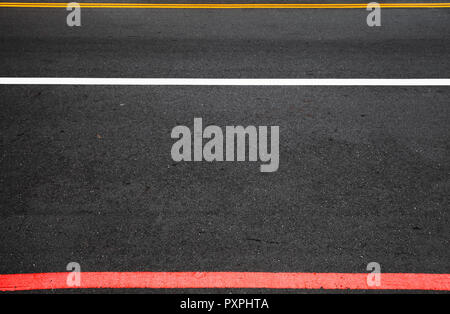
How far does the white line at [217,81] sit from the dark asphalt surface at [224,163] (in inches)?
6.1

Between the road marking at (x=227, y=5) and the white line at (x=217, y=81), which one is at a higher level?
the road marking at (x=227, y=5)

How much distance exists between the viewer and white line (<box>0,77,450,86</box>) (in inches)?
221

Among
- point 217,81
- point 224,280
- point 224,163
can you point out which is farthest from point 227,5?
point 224,280

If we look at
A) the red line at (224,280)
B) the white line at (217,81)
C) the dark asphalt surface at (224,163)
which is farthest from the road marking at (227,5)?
the red line at (224,280)

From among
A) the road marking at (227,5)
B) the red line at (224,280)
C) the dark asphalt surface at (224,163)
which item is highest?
the road marking at (227,5)

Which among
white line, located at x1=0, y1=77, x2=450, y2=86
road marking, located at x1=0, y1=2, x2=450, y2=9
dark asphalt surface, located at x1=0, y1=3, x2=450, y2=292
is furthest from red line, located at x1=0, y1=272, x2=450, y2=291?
road marking, located at x1=0, y1=2, x2=450, y2=9

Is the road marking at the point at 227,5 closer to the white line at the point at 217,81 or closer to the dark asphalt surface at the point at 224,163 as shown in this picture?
the dark asphalt surface at the point at 224,163

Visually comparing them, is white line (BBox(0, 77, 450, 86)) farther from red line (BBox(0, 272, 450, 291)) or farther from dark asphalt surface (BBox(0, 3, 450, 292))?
red line (BBox(0, 272, 450, 291))

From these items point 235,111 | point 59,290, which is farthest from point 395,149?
point 59,290

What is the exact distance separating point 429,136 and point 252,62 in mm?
2867

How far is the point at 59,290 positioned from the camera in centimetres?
291

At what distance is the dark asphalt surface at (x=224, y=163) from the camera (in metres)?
3.23

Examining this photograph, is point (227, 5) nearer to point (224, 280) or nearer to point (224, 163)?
point (224, 163)

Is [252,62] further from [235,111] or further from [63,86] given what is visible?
[63,86]
